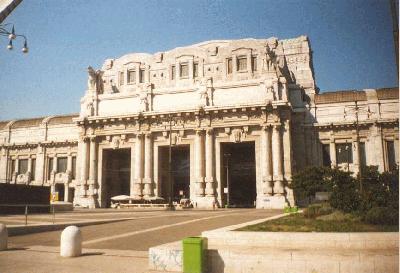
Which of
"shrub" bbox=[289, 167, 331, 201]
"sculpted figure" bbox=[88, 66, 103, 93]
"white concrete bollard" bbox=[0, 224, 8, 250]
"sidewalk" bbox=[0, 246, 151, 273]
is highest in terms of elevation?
"sculpted figure" bbox=[88, 66, 103, 93]

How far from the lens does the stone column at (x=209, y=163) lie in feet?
160

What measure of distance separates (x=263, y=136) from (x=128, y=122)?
65.2ft

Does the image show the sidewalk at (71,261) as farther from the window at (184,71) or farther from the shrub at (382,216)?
the window at (184,71)

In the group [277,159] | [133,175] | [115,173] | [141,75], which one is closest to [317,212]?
[277,159]

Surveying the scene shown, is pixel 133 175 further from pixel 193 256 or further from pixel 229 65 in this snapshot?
pixel 193 256

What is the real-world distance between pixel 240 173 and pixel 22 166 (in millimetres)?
40715

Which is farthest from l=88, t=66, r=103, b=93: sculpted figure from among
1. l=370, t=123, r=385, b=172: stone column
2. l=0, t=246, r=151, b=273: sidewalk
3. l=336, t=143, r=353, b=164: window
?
l=0, t=246, r=151, b=273: sidewalk

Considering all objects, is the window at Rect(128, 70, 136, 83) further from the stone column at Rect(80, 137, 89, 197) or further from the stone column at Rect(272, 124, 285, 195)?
the stone column at Rect(272, 124, 285, 195)

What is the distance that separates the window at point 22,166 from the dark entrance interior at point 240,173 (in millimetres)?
37449

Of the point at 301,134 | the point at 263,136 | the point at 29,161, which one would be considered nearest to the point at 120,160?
the point at 29,161

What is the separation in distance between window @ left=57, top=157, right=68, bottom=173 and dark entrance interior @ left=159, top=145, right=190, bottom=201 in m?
20.1

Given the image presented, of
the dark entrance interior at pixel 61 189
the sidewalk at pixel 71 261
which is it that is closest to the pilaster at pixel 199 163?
the dark entrance interior at pixel 61 189

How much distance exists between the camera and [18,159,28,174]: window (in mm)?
68625

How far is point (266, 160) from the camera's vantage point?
47938 mm
